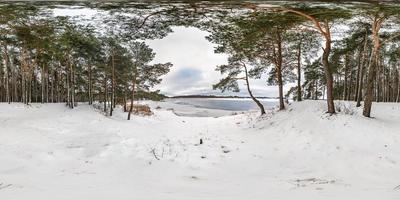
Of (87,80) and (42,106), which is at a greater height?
(87,80)

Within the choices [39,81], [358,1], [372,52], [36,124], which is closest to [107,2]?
[39,81]

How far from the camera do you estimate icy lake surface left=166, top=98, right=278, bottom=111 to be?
105 inches

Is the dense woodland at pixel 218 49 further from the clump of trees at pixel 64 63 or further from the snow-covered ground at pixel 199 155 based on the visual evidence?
the snow-covered ground at pixel 199 155

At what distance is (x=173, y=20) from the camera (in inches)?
107

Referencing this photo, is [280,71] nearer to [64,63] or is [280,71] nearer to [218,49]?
[218,49]

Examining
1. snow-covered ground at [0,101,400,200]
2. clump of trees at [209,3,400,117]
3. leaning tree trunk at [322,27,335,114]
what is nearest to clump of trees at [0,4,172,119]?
snow-covered ground at [0,101,400,200]

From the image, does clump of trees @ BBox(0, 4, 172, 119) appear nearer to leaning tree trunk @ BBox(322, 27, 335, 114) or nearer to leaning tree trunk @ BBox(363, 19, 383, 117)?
leaning tree trunk @ BBox(322, 27, 335, 114)

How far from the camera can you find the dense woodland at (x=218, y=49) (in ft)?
8.44

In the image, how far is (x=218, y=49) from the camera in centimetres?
275

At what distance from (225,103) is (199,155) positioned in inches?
17.0

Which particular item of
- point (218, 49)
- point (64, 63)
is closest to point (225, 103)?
point (218, 49)

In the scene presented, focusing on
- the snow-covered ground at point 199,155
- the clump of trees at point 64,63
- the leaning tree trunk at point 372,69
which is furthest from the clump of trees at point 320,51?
the clump of trees at point 64,63

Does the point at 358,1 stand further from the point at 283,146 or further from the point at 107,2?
the point at 107,2

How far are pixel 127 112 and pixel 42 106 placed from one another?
608mm
